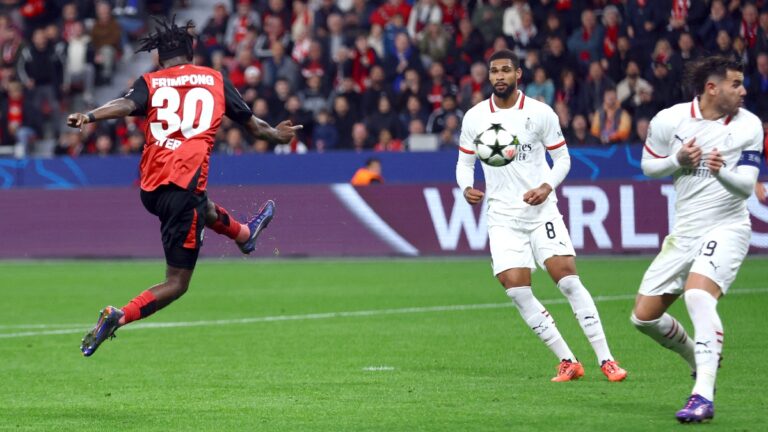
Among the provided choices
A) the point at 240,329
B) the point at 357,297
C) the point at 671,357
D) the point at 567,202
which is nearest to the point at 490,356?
the point at 671,357

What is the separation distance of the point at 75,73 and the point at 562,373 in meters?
20.8

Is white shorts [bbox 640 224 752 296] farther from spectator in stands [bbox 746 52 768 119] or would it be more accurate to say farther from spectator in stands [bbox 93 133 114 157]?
spectator in stands [bbox 93 133 114 157]

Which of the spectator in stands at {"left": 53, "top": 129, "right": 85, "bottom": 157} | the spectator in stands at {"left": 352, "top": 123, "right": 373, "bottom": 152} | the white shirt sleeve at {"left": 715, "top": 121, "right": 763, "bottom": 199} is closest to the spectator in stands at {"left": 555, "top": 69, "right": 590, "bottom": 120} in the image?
the spectator in stands at {"left": 352, "top": 123, "right": 373, "bottom": 152}

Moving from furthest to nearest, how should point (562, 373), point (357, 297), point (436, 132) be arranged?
point (436, 132) < point (357, 297) < point (562, 373)

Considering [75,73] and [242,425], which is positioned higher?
[242,425]

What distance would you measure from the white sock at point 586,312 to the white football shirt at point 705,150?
76.0 inches

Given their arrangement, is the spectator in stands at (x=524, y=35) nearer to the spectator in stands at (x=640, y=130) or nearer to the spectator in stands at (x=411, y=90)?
the spectator in stands at (x=411, y=90)

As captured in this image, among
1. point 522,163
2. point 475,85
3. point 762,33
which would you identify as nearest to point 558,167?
point 522,163

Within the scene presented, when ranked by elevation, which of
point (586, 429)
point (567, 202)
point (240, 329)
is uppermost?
point (586, 429)

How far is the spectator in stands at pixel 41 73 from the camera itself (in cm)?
2883

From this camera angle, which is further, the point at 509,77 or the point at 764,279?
the point at 764,279

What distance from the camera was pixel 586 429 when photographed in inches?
313

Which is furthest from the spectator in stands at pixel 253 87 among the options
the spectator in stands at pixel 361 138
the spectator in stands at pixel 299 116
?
the spectator in stands at pixel 361 138

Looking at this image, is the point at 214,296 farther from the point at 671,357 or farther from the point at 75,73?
the point at 75,73
